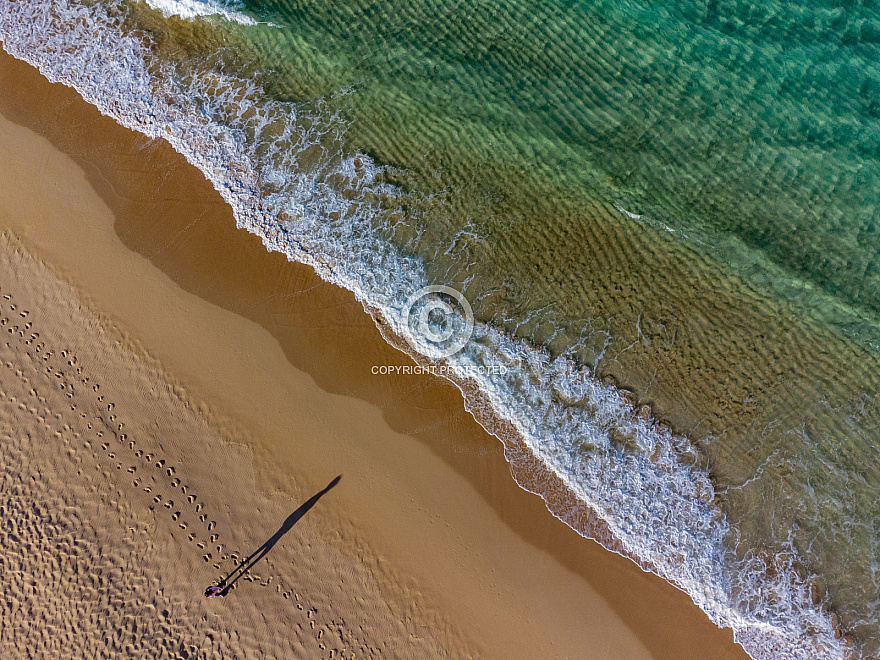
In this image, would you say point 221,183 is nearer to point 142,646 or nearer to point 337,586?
point 337,586

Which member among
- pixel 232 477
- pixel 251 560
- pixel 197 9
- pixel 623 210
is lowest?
pixel 251 560

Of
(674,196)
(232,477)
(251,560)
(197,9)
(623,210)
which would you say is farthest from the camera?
(197,9)

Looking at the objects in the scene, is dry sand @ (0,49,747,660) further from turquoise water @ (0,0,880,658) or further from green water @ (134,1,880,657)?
green water @ (134,1,880,657)

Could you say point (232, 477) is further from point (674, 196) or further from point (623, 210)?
point (674, 196)

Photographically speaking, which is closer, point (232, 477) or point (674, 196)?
point (232, 477)


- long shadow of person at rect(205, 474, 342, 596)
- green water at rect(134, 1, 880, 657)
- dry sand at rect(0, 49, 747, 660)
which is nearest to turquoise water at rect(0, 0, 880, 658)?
green water at rect(134, 1, 880, 657)

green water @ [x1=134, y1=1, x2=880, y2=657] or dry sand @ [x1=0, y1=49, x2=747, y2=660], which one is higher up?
green water @ [x1=134, y1=1, x2=880, y2=657]

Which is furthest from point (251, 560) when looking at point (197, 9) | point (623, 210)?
point (197, 9)
